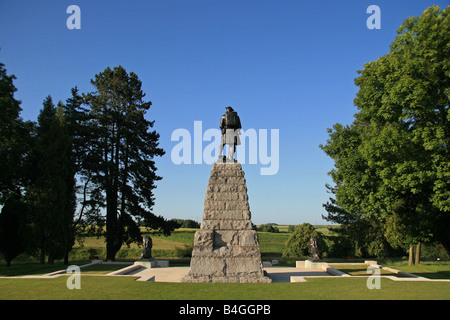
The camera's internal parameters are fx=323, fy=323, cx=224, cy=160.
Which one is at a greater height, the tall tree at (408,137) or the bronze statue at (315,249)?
the tall tree at (408,137)

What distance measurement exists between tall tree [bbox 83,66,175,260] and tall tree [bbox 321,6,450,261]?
15.2m

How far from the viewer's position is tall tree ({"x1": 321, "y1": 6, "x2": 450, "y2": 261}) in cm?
1416

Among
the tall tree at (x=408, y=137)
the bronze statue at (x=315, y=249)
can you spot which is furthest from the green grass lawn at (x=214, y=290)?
the bronze statue at (x=315, y=249)

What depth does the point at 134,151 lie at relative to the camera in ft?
86.6

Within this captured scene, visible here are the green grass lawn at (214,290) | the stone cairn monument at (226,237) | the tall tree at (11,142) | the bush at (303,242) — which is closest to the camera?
the green grass lawn at (214,290)

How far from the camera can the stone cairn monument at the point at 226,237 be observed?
12836 mm

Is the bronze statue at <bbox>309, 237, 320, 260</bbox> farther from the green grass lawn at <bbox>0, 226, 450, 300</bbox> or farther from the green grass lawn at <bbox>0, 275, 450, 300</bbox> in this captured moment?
the green grass lawn at <bbox>0, 275, 450, 300</bbox>

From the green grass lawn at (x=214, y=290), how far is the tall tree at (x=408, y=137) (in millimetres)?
4977

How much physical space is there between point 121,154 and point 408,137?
20149 millimetres

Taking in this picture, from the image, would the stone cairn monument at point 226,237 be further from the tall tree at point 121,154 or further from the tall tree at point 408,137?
the tall tree at point 121,154

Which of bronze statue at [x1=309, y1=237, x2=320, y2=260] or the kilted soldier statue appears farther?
bronze statue at [x1=309, y1=237, x2=320, y2=260]

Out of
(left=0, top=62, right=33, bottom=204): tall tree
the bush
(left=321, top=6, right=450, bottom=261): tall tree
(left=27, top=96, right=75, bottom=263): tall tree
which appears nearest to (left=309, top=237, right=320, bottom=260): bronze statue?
(left=321, top=6, right=450, bottom=261): tall tree

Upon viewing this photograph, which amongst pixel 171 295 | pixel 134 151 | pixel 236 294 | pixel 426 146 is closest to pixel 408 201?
pixel 426 146
